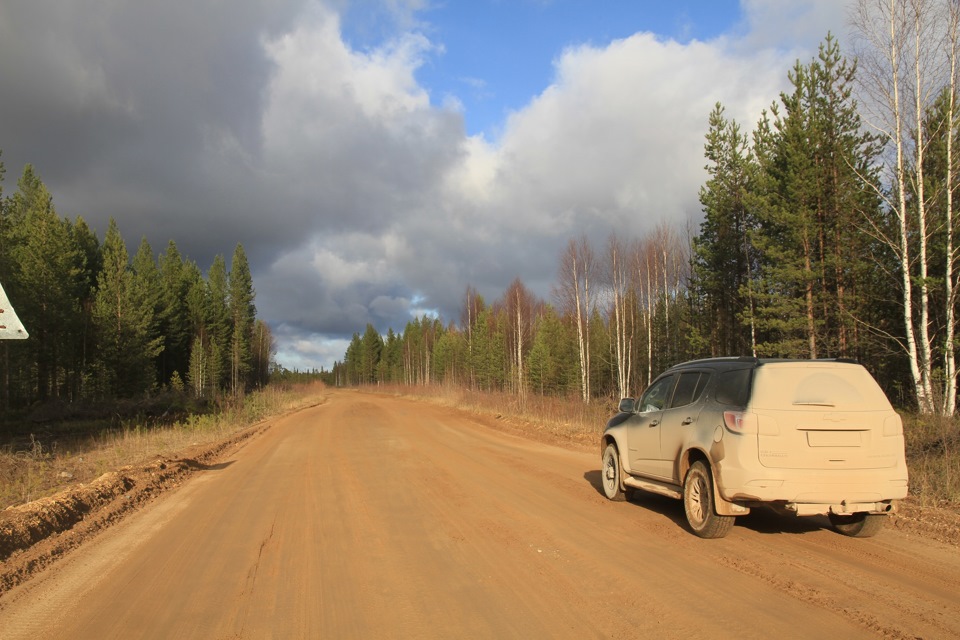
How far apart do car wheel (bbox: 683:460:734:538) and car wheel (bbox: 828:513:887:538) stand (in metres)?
1.38

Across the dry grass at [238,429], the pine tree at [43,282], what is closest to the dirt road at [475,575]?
the dry grass at [238,429]

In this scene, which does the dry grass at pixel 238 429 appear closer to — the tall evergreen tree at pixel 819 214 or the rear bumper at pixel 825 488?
the rear bumper at pixel 825 488

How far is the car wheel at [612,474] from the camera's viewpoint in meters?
8.82

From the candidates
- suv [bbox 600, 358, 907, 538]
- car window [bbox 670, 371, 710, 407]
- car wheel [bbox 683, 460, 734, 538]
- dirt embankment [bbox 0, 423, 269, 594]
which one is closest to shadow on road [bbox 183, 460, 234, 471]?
dirt embankment [bbox 0, 423, 269, 594]

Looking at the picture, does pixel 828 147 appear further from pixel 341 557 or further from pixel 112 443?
pixel 112 443

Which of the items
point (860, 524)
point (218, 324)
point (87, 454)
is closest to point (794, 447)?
point (860, 524)

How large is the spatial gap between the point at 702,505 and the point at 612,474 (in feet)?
7.88

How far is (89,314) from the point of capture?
4741 cm

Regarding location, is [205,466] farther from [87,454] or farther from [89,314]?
[89,314]

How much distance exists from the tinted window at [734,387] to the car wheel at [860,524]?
5.90ft

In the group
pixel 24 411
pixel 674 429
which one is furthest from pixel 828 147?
pixel 24 411

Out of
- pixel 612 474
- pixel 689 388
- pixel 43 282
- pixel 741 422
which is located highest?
pixel 43 282

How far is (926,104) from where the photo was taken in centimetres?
1756

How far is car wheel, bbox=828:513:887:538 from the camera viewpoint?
21.5ft
